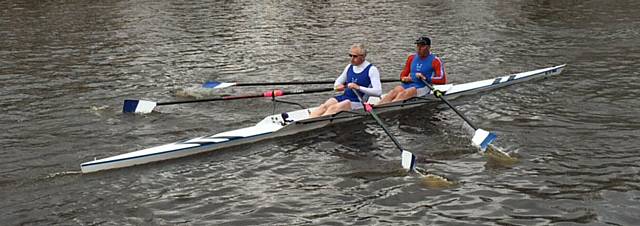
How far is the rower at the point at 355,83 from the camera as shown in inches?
539

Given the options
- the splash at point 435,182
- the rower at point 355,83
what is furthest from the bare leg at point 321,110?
the splash at point 435,182

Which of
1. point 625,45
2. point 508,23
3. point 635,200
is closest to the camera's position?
point 635,200

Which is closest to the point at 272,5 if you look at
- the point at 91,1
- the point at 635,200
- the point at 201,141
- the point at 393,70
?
the point at 91,1

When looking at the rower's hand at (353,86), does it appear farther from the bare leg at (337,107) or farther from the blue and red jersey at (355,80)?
the bare leg at (337,107)

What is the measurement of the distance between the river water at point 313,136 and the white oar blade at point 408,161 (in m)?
0.29

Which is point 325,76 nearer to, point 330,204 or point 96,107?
point 96,107

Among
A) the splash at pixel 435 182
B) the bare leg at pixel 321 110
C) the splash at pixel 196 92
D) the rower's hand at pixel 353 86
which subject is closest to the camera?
the splash at pixel 435 182

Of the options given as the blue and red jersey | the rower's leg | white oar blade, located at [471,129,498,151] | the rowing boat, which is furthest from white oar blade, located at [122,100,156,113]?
white oar blade, located at [471,129,498,151]

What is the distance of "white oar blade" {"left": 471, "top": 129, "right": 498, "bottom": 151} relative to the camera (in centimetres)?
1210

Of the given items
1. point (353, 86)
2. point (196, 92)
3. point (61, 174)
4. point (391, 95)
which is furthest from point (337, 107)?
point (61, 174)

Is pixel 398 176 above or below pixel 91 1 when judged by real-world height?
below

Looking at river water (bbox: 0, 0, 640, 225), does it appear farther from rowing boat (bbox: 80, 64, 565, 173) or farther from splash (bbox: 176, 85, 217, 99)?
splash (bbox: 176, 85, 217, 99)

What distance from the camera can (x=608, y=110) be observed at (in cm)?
1488

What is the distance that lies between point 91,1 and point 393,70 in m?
31.0
